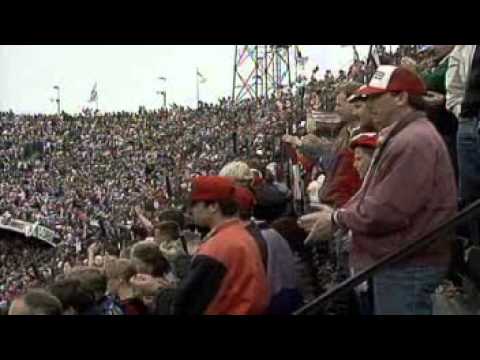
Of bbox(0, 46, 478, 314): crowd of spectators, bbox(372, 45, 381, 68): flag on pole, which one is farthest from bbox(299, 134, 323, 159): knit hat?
bbox(372, 45, 381, 68): flag on pole

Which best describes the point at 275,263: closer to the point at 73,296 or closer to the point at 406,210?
the point at 406,210

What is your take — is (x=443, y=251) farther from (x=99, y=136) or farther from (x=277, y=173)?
(x=99, y=136)

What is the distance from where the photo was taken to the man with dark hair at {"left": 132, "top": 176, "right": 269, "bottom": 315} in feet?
9.50

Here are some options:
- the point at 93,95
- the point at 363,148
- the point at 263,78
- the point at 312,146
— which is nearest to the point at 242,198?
the point at 363,148

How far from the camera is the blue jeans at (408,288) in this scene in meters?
2.83

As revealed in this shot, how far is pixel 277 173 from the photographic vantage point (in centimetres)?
647

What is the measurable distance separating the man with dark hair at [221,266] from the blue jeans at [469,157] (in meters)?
0.79

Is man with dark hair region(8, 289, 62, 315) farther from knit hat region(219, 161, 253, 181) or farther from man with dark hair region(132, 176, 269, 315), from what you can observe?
knit hat region(219, 161, 253, 181)

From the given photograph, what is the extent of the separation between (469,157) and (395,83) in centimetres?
41

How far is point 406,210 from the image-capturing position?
2.82m

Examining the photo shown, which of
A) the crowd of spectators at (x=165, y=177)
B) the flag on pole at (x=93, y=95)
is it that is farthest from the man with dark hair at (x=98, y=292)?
the flag on pole at (x=93, y=95)

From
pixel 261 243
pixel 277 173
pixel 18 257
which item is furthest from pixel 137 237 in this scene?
pixel 261 243

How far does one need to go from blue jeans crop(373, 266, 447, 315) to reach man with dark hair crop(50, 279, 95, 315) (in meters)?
1.28
